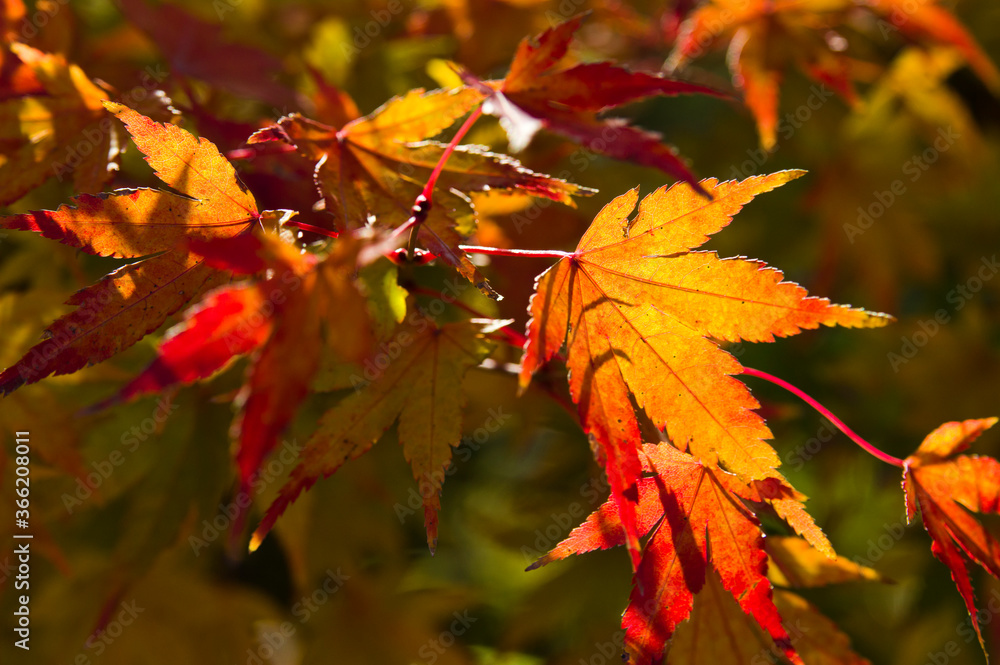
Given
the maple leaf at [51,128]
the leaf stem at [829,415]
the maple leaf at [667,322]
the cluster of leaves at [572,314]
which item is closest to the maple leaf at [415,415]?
the cluster of leaves at [572,314]

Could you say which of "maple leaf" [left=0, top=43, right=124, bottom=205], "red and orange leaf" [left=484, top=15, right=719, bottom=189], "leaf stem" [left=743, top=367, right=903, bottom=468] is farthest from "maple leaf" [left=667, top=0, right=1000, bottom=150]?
"maple leaf" [left=0, top=43, right=124, bottom=205]

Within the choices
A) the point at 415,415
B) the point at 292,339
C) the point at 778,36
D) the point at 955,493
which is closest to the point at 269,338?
the point at 292,339

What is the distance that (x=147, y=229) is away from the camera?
62cm

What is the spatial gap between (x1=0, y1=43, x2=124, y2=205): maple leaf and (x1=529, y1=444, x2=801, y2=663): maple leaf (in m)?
0.62

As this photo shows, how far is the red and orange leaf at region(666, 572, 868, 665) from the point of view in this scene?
27.0 inches

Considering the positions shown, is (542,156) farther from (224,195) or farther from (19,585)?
(19,585)

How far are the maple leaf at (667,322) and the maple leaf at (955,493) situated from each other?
158mm

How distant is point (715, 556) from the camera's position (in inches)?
24.8

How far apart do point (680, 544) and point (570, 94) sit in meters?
0.44

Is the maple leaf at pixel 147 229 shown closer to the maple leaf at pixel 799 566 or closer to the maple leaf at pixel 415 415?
the maple leaf at pixel 415 415

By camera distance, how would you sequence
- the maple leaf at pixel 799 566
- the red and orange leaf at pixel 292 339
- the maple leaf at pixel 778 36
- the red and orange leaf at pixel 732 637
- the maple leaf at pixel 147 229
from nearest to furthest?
the red and orange leaf at pixel 292 339 → the maple leaf at pixel 147 229 → the red and orange leaf at pixel 732 637 → the maple leaf at pixel 799 566 → the maple leaf at pixel 778 36

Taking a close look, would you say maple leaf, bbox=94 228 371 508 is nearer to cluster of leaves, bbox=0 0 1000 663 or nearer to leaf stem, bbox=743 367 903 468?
cluster of leaves, bbox=0 0 1000 663

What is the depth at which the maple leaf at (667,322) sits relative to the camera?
589 millimetres

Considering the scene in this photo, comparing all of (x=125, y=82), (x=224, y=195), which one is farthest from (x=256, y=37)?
(x=224, y=195)
